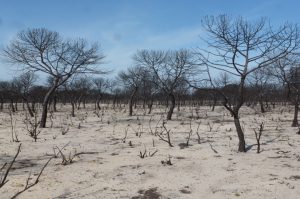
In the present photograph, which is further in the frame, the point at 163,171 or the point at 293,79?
the point at 293,79

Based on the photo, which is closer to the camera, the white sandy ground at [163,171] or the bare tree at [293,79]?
the white sandy ground at [163,171]

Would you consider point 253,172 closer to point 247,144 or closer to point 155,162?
point 155,162

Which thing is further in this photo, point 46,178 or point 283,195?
point 46,178

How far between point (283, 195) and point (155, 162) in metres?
3.68

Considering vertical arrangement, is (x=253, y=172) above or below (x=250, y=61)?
below

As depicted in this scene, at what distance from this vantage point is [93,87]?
62.4m

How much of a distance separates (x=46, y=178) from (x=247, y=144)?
676 cm

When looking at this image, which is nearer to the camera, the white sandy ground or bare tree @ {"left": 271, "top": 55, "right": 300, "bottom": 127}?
the white sandy ground

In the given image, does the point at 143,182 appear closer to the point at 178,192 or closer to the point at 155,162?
the point at 178,192

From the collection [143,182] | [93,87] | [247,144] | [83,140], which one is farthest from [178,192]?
[93,87]

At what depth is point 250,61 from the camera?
1118 cm

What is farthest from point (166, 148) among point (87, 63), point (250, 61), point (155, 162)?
point (87, 63)

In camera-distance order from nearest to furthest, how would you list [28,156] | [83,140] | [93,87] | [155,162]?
1. [155,162]
2. [28,156]
3. [83,140]
4. [93,87]

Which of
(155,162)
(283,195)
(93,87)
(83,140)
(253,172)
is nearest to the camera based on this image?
(283,195)
